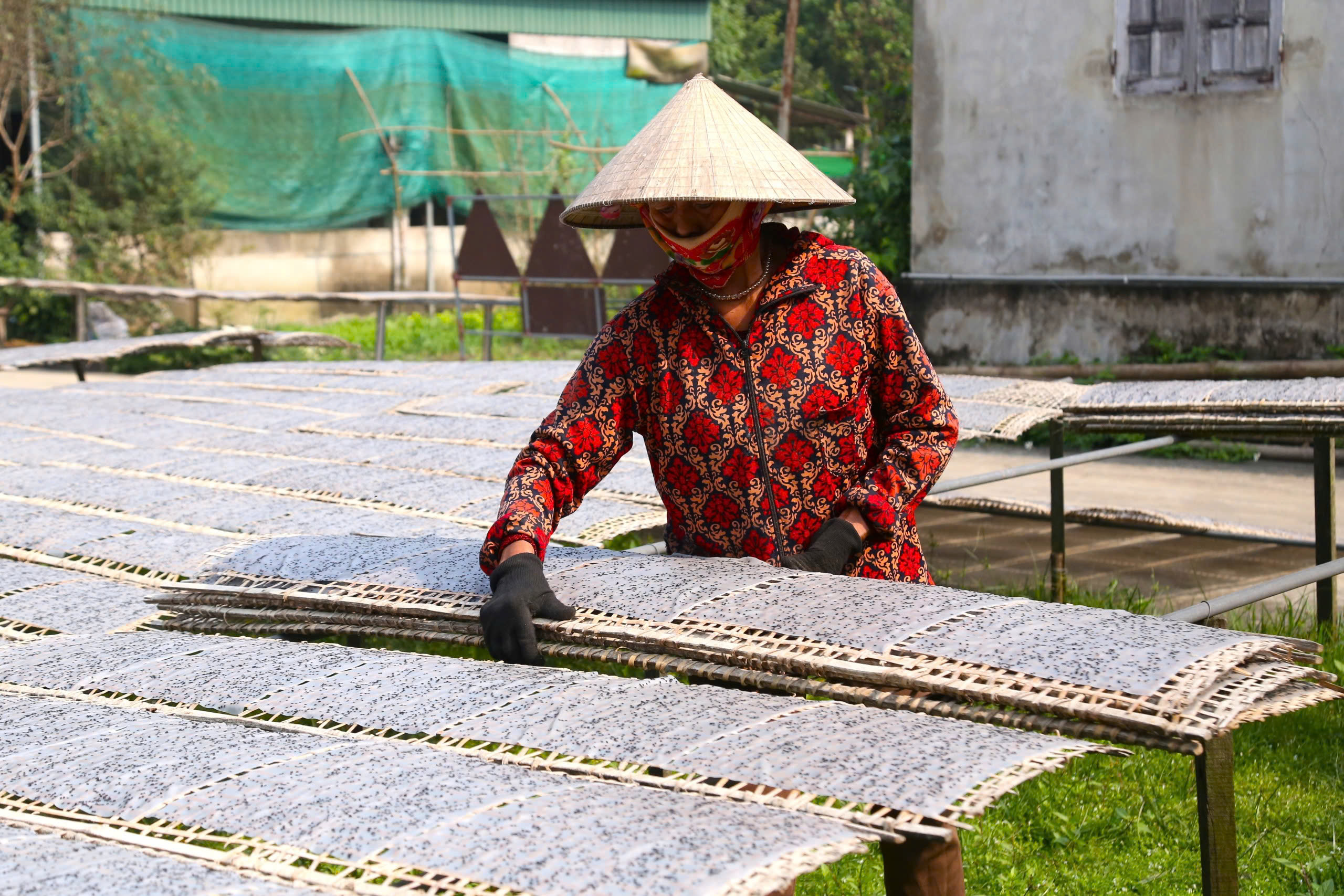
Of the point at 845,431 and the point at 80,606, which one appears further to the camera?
the point at 80,606

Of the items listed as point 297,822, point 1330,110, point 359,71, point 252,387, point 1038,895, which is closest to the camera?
point 297,822

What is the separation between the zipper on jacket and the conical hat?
0.27 metres

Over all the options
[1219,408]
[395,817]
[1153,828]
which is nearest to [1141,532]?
[1219,408]

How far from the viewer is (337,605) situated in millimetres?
2582

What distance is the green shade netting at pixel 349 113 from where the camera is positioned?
44.3 ft

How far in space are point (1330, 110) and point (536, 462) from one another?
694cm

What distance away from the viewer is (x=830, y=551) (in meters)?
2.47

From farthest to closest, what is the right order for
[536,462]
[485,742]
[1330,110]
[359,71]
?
[359,71]
[1330,110]
[536,462]
[485,742]

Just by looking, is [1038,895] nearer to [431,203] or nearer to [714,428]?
[714,428]

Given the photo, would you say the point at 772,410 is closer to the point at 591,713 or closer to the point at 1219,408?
the point at 591,713

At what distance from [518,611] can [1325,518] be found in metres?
3.25

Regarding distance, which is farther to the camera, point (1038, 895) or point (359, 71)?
point (359, 71)

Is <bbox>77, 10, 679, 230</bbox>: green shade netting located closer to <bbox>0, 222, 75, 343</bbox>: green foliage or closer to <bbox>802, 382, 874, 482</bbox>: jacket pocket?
<bbox>0, 222, 75, 343</bbox>: green foliage

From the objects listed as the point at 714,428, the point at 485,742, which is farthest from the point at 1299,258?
the point at 485,742
